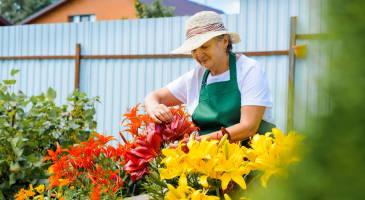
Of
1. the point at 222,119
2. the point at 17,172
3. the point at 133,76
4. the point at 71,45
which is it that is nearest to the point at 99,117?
the point at 133,76

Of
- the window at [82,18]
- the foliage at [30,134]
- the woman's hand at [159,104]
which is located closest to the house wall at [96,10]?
the window at [82,18]

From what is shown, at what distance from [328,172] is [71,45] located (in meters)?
5.77

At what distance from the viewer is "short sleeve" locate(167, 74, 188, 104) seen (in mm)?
1634

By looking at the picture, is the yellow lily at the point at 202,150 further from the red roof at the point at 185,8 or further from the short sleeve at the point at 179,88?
the red roof at the point at 185,8

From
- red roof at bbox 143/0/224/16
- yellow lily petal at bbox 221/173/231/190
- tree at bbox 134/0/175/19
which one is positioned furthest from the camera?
red roof at bbox 143/0/224/16

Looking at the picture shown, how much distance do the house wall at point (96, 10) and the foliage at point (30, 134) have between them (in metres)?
12.3

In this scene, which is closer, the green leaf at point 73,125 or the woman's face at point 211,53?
the woman's face at point 211,53

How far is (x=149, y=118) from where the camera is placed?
1.08 m

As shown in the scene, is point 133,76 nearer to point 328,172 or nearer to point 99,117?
point 99,117

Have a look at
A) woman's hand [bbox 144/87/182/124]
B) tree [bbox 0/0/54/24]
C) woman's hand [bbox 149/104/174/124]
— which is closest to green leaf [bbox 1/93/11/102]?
woman's hand [bbox 144/87/182/124]

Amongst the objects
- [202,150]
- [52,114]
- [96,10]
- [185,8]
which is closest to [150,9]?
[96,10]

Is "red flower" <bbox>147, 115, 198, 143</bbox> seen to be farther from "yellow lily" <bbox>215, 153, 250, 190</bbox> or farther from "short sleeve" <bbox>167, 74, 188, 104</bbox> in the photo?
"short sleeve" <bbox>167, 74, 188, 104</bbox>

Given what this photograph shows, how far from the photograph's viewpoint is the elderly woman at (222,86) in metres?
1.31

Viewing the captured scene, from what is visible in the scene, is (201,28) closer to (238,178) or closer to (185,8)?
(238,178)
